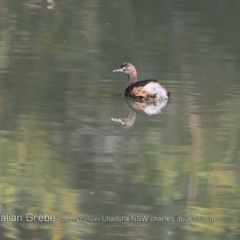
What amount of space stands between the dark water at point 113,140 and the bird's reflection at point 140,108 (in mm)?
38

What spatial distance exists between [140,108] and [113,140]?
1.72 m

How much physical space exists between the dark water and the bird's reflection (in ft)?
0.13

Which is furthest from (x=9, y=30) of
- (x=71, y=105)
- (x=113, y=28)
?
(x=71, y=105)

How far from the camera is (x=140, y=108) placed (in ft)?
32.3

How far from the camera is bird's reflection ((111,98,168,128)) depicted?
29.8ft

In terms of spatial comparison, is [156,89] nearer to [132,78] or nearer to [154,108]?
[154,108]

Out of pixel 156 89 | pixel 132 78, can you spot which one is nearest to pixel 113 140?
pixel 156 89

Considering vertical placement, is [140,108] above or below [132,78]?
above

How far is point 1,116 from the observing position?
8.96 meters

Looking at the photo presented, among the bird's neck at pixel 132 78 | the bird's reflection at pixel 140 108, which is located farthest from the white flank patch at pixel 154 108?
the bird's neck at pixel 132 78

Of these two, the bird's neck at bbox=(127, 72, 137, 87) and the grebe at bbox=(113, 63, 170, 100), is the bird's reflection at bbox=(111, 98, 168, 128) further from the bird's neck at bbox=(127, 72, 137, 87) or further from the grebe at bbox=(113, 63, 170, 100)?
the bird's neck at bbox=(127, 72, 137, 87)

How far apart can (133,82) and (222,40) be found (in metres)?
4.83

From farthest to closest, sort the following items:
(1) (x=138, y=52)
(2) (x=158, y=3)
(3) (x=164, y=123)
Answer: (2) (x=158, y=3)
(1) (x=138, y=52)
(3) (x=164, y=123)

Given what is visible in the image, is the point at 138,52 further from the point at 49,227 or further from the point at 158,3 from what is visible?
the point at 49,227
